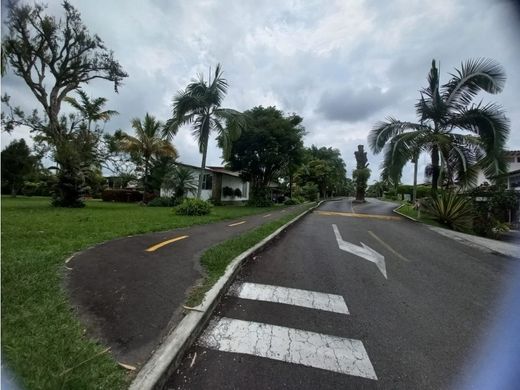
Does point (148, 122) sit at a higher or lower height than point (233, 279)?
higher

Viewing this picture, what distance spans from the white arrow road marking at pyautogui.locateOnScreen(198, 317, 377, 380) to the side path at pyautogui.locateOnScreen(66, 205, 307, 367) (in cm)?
53

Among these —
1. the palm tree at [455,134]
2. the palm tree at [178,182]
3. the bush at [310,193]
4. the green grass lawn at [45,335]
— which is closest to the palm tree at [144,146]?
the palm tree at [178,182]

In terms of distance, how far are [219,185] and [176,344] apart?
26.1 meters

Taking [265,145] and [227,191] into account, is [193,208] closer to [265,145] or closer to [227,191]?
[265,145]

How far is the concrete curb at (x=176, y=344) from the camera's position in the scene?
2.21 m

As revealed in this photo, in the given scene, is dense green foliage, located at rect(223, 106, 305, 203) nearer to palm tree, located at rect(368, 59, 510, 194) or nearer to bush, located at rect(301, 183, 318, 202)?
palm tree, located at rect(368, 59, 510, 194)

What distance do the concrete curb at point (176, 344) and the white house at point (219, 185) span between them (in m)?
20.5

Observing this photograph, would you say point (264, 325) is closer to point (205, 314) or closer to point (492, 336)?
point (205, 314)

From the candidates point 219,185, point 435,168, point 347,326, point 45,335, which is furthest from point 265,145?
point 45,335

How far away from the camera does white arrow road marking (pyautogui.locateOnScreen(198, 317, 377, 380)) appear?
2.59 meters

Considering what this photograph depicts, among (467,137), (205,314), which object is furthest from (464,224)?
(205,314)

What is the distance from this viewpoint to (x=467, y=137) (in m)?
14.5

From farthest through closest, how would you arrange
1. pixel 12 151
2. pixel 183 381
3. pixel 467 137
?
pixel 12 151 → pixel 467 137 → pixel 183 381

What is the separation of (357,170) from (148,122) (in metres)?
33.0
